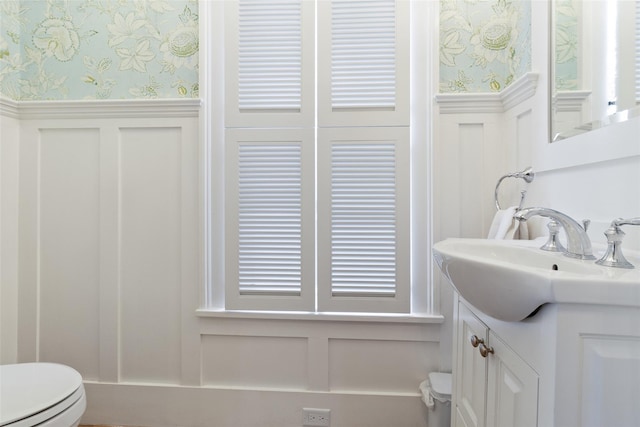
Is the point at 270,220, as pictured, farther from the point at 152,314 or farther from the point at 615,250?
the point at 615,250

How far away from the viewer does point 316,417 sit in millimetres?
1465

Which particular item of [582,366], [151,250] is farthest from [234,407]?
[582,366]

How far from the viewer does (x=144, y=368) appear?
5.08ft

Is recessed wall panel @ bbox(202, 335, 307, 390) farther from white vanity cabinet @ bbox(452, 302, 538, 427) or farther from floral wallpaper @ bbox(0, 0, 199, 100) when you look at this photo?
floral wallpaper @ bbox(0, 0, 199, 100)

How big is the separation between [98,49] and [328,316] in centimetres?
160

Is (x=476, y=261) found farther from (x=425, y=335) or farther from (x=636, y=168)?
(x=425, y=335)

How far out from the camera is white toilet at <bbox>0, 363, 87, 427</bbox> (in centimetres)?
96

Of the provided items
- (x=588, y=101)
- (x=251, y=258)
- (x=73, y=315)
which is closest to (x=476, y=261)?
(x=588, y=101)

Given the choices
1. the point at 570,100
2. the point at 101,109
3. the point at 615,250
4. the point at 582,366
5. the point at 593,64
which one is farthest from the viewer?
the point at 101,109

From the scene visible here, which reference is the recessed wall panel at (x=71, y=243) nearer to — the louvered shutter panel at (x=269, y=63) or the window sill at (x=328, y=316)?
the window sill at (x=328, y=316)

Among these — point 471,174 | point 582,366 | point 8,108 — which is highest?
point 8,108

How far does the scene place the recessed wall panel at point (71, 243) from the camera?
156 centimetres

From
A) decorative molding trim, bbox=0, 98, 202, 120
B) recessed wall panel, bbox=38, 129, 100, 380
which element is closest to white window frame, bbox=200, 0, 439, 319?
decorative molding trim, bbox=0, 98, 202, 120

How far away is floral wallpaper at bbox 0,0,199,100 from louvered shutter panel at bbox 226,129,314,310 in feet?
1.35
